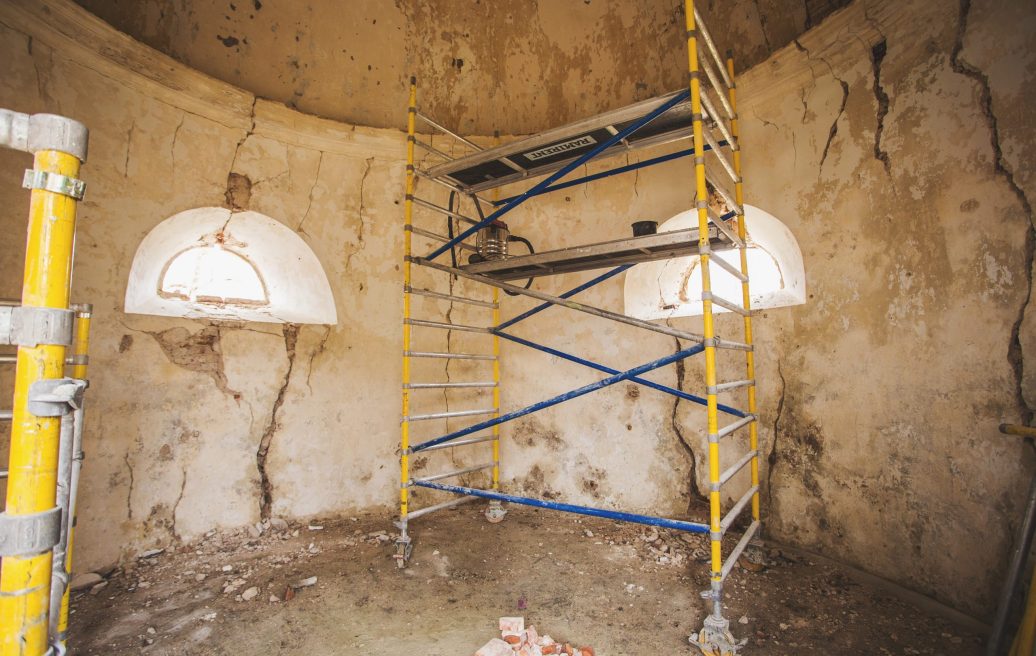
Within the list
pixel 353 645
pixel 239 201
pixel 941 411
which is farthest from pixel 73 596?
pixel 941 411

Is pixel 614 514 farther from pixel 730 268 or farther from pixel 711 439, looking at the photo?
pixel 730 268

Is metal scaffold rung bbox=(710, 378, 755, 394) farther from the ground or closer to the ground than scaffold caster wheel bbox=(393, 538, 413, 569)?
farther from the ground

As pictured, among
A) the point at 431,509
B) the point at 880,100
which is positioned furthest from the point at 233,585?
the point at 880,100

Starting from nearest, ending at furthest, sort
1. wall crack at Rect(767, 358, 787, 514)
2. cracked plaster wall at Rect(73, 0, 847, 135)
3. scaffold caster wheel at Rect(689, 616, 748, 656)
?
1. scaffold caster wheel at Rect(689, 616, 748, 656)
2. wall crack at Rect(767, 358, 787, 514)
3. cracked plaster wall at Rect(73, 0, 847, 135)

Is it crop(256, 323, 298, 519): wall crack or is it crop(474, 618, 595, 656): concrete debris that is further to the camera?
crop(256, 323, 298, 519): wall crack

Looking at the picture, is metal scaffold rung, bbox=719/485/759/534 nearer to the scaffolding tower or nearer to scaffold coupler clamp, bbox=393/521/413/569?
the scaffolding tower

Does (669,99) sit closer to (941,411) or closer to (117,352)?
(941,411)

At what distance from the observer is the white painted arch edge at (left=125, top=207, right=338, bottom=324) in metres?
2.98

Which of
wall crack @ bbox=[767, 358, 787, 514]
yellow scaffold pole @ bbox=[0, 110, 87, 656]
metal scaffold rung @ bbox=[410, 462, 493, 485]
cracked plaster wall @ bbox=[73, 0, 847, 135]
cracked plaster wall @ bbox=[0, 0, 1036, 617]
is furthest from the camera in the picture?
cracked plaster wall @ bbox=[73, 0, 847, 135]

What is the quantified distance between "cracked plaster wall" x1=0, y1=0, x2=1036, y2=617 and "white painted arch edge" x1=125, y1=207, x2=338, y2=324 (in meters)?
0.10

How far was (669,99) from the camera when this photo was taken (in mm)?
2113

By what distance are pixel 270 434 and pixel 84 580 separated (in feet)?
3.94

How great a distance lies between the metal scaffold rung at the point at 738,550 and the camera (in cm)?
198

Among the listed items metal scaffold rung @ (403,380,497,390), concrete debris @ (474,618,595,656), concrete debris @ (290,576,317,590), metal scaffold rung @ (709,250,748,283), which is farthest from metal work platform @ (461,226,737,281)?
concrete debris @ (290,576,317,590)
